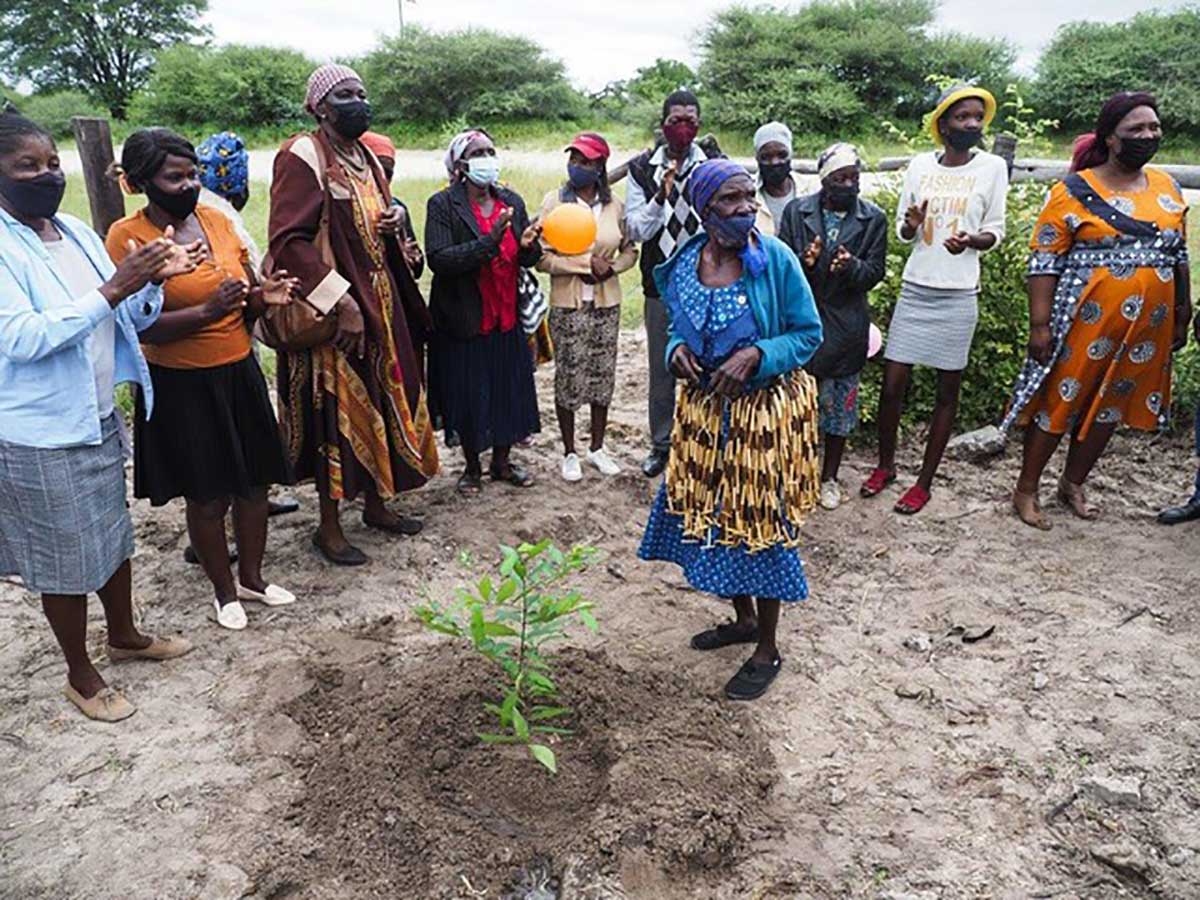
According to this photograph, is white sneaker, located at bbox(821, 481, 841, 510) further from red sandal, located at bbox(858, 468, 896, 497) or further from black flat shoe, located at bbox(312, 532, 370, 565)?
black flat shoe, located at bbox(312, 532, 370, 565)

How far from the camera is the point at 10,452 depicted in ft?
9.41

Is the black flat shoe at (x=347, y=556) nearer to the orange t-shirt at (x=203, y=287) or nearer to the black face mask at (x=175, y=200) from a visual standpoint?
the orange t-shirt at (x=203, y=287)

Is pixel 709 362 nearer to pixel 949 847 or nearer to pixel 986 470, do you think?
pixel 949 847

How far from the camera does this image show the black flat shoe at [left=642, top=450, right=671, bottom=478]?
17.2 feet

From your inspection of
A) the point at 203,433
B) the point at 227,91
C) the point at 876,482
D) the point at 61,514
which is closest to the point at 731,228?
the point at 203,433

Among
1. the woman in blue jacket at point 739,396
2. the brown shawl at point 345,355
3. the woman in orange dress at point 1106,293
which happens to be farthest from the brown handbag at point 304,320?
the woman in orange dress at point 1106,293

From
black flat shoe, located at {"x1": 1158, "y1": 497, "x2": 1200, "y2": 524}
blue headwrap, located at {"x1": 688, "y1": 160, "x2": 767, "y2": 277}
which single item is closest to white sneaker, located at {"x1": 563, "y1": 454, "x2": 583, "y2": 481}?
blue headwrap, located at {"x1": 688, "y1": 160, "x2": 767, "y2": 277}

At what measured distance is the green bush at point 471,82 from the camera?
85.1 feet

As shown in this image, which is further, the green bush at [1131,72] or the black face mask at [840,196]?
the green bush at [1131,72]

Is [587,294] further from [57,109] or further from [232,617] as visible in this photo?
[57,109]

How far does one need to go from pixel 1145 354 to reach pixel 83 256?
4.39 metres

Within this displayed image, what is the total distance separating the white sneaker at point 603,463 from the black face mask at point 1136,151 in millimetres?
2830

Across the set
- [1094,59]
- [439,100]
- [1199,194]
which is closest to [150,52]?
[439,100]

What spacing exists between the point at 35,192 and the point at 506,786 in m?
2.27
